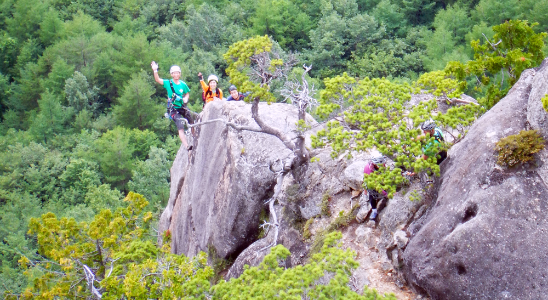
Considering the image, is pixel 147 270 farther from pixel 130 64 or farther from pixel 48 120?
pixel 130 64

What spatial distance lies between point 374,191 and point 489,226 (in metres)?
2.79

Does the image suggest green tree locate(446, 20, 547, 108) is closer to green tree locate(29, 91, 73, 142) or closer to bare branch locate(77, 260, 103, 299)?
bare branch locate(77, 260, 103, 299)

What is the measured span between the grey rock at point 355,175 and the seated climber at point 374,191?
0.69 meters

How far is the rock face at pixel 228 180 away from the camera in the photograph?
38.8 feet

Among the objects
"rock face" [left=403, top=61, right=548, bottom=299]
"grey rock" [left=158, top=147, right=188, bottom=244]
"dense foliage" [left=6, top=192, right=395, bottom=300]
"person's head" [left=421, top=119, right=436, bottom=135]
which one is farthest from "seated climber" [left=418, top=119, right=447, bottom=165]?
"grey rock" [left=158, top=147, right=188, bottom=244]

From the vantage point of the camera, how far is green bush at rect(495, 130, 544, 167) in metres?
7.35

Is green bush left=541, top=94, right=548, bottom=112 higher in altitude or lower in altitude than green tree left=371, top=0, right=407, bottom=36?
higher

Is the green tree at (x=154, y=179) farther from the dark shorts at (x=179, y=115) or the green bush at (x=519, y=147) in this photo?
the green bush at (x=519, y=147)

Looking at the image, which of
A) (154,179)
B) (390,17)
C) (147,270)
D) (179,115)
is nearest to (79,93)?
(154,179)

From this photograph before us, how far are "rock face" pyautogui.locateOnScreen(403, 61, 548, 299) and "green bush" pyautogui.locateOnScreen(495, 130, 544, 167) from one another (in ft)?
0.47

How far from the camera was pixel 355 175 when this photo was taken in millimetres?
10711

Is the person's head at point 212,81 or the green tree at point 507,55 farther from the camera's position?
the person's head at point 212,81

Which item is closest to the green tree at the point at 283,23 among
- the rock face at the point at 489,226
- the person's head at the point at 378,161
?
the person's head at the point at 378,161

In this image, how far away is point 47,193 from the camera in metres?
40.2
